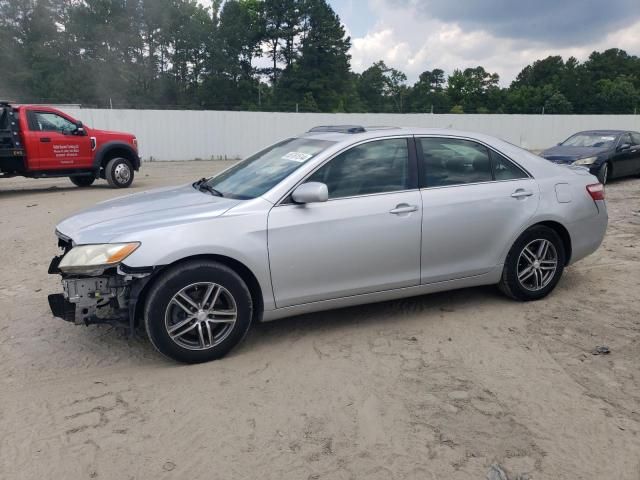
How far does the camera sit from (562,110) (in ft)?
173

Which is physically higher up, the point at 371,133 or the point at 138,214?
the point at 371,133

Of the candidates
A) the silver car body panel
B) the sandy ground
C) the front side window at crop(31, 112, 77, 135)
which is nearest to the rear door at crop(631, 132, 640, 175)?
the sandy ground

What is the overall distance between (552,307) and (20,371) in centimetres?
428

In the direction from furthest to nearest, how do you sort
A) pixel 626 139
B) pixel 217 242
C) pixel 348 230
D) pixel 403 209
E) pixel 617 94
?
pixel 617 94 → pixel 626 139 → pixel 403 209 → pixel 348 230 → pixel 217 242

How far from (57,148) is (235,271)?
392 inches

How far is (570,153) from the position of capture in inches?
492

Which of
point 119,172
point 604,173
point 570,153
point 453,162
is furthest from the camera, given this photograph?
point 119,172

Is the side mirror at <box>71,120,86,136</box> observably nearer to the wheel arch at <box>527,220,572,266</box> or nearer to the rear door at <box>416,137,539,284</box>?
the rear door at <box>416,137,539,284</box>

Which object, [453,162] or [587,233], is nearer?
[453,162]

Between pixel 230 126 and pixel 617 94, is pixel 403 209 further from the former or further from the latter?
pixel 617 94

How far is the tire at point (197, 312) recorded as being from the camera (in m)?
3.55

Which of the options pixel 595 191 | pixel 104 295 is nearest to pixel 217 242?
pixel 104 295

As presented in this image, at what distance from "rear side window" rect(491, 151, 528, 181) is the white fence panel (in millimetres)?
20186

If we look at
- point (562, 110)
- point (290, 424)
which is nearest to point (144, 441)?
point (290, 424)
